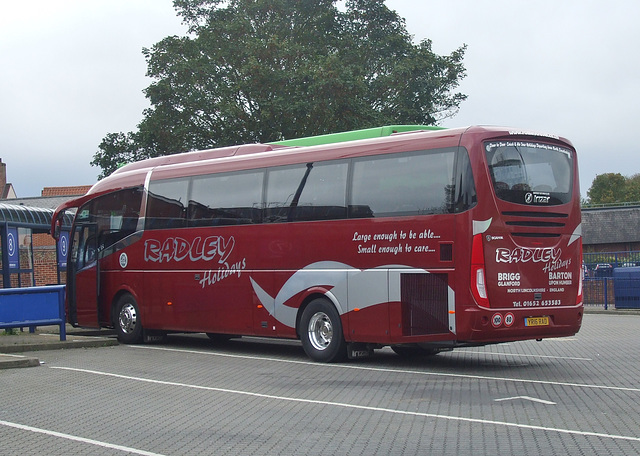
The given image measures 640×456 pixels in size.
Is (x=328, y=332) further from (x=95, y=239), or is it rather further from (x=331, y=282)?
(x=95, y=239)

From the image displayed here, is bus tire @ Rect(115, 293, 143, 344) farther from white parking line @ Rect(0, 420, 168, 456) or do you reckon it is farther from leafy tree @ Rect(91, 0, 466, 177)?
leafy tree @ Rect(91, 0, 466, 177)

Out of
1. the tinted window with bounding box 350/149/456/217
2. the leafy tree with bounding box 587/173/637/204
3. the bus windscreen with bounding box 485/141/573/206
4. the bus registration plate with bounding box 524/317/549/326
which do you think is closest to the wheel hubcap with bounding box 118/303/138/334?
the tinted window with bounding box 350/149/456/217

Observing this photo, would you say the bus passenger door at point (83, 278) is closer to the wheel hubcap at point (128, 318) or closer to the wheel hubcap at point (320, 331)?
the wheel hubcap at point (128, 318)

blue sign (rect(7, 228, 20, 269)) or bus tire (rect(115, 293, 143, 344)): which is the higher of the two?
blue sign (rect(7, 228, 20, 269))

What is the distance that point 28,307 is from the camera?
16.8 m

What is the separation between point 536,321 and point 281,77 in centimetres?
2331

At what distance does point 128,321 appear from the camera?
19.0 meters

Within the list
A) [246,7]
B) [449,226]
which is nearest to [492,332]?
[449,226]

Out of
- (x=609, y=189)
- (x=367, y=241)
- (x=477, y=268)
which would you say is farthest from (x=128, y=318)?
(x=609, y=189)

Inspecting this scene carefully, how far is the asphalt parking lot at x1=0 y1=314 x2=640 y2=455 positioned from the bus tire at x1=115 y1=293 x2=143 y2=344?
87.3 inches

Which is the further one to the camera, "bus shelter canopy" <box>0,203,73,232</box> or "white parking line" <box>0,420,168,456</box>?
"bus shelter canopy" <box>0,203,73,232</box>

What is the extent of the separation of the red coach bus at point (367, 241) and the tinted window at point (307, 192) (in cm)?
3

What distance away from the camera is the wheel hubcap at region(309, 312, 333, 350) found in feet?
49.0

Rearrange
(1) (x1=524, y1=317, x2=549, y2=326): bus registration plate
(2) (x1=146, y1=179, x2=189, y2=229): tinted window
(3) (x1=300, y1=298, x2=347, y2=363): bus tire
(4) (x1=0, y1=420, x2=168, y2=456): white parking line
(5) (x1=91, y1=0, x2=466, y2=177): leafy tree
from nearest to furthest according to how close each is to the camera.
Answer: (4) (x1=0, y1=420, x2=168, y2=456): white parking line → (1) (x1=524, y1=317, x2=549, y2=326): bus registration plate → (3) (x1=300, y1=298, x2=347, y2=363): bus tire → (2) (x1=146, y1=179, x2=189, y2=229): tinted window → (5) (x1=91, y1=0, x2=466, y2=177): leafy tree
